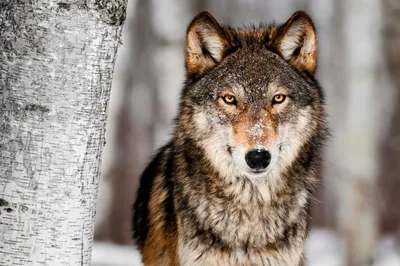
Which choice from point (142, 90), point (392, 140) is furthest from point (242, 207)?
point (392, 140)

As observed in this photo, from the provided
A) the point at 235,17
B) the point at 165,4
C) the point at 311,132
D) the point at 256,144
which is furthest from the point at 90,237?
the point at 235,17

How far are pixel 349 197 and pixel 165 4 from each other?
7344 millimetres

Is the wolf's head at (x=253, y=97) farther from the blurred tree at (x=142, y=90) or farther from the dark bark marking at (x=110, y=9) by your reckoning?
the blurred tree at (x=142, y=90)

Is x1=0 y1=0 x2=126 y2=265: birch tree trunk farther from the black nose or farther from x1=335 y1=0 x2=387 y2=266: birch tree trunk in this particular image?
x1=335 y1=0 x2=387 y2=266: birch tree trunk

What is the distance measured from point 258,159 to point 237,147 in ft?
0.60

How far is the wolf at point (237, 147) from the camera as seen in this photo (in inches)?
156

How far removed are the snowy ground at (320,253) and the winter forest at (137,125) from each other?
4 cm

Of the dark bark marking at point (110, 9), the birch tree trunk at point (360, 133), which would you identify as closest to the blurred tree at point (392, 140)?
the birch tree trunk at point (360, 133)

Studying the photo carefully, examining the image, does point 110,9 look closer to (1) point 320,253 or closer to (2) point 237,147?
(2) point 237,147

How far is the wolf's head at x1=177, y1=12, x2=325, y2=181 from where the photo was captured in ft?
12.5

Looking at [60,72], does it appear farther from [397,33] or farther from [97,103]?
[397,33]

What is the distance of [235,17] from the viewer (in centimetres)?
1848

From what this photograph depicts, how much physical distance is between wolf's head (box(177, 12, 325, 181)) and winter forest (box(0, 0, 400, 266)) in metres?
0.77

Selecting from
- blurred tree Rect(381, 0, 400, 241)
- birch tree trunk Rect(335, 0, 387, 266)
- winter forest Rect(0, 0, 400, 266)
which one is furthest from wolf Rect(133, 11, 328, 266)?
blurred tree Rect(381, 0, 400, 241)
